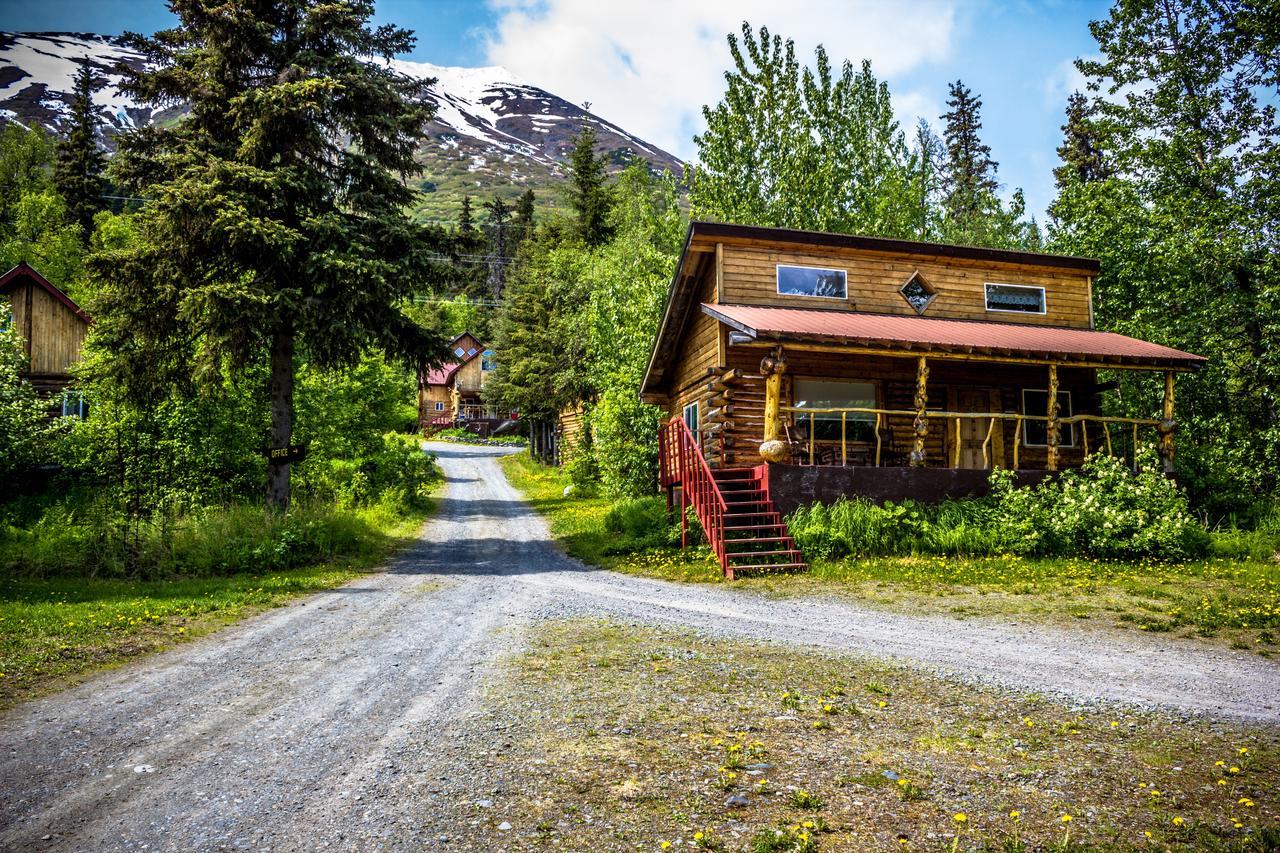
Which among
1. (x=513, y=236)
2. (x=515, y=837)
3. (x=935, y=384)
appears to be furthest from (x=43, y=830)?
(x=513, y=236)

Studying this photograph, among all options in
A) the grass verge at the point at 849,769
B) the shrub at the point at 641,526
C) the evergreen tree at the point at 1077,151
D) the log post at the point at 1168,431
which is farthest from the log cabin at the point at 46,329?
the evergreen tree at the point at 1077,151

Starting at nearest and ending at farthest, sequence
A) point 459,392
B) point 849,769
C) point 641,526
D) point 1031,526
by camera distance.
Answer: point 849,769 → point 1031,526 → point 641,526 → point 459,392

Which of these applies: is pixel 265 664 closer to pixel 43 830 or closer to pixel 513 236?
pixel 43 830

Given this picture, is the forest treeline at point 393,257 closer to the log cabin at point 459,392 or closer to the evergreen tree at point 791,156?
the evergreen tree at point 791,156

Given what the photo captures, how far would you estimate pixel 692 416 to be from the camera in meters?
19.9

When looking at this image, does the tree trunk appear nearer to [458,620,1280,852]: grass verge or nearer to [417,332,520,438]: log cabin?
[458,620,1280,852]: grass verge

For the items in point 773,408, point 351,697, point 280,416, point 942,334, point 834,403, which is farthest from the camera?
point 834,403

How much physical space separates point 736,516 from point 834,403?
554cm

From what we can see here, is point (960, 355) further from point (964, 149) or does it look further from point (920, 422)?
point (964, 149)

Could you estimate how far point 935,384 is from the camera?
18.7 meters

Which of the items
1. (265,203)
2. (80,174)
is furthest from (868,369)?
(80,174)

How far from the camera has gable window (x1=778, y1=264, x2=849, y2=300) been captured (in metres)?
18.2

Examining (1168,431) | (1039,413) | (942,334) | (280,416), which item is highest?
(942,334)

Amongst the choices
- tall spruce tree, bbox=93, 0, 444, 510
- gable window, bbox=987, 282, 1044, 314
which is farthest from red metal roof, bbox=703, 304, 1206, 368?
tall spruce tree, bbox=93, 0, 444, 510
